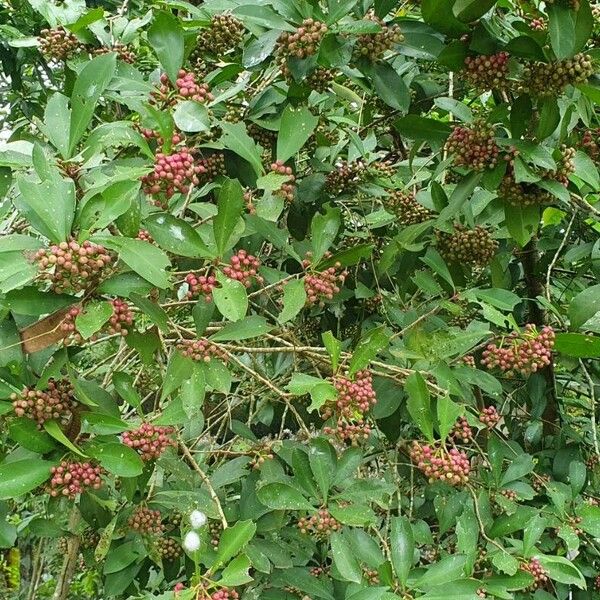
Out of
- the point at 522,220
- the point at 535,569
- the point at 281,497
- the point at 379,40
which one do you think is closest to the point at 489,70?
the point at 379,40

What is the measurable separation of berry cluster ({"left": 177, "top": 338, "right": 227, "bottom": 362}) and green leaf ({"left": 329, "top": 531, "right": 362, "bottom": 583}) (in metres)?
0.39

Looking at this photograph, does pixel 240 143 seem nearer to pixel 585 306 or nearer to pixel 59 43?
pixel 59 43

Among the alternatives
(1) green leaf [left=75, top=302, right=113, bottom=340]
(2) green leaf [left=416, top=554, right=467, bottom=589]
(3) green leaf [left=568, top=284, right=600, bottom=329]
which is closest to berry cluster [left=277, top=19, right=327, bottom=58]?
(1) green leaf [left=75, top=302, right=113, bottom=340]

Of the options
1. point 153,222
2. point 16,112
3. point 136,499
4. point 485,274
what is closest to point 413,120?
point 153,222

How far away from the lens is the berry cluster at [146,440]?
1.24 meters

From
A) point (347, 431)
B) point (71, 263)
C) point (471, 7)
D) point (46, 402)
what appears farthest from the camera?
point (347, 431)

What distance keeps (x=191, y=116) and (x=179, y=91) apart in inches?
4.0

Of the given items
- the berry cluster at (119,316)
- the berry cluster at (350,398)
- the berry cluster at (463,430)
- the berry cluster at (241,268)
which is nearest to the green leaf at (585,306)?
the berry cluster at (463,430)

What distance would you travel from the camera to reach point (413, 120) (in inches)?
59.7

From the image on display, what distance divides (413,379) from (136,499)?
61 cm

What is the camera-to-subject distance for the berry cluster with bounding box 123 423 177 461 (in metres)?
1.24

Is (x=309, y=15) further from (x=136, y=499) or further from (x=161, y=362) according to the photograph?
(x=136, y=499)

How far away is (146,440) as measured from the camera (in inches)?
49.1

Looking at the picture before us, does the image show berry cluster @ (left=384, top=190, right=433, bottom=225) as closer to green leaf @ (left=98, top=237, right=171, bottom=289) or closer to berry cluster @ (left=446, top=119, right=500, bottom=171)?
berry cluster @ (left=446, top=119, right=500, bottom=171)
